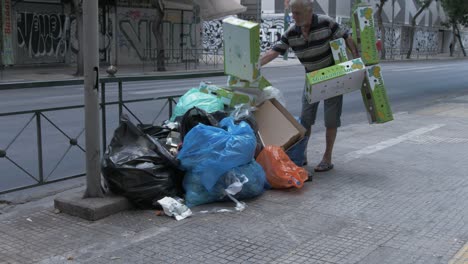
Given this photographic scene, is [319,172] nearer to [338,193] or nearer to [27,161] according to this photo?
[338,193]

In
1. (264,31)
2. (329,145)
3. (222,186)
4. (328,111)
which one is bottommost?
(222,186)

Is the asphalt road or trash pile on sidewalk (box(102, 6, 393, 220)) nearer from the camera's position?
trash pile on sidewalk (box(102, 6, 393, 220))

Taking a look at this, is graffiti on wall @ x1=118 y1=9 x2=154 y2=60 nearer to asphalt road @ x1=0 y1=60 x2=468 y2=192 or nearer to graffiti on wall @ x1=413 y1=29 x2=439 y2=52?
asphalt road @ x1=0 y1=60 x2=468 y2=192

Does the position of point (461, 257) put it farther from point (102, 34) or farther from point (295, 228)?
point (102, 34)

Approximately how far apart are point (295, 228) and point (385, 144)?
3839 millimetres

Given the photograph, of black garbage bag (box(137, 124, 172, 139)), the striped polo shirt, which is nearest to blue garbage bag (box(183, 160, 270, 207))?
black garbage bag (box(137, 124, 172, 139))

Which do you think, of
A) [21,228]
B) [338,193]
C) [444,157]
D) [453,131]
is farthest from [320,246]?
[453,131]

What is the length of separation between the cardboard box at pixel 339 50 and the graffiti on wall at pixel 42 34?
19816 mm

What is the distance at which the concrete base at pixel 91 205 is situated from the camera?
4.57m

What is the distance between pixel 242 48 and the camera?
229 inches

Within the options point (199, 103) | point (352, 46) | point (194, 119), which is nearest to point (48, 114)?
point (199, 103)

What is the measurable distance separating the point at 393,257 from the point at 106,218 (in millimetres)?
2374

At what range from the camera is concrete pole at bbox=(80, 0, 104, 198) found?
461cm

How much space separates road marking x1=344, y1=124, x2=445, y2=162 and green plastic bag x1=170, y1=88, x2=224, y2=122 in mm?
1914
